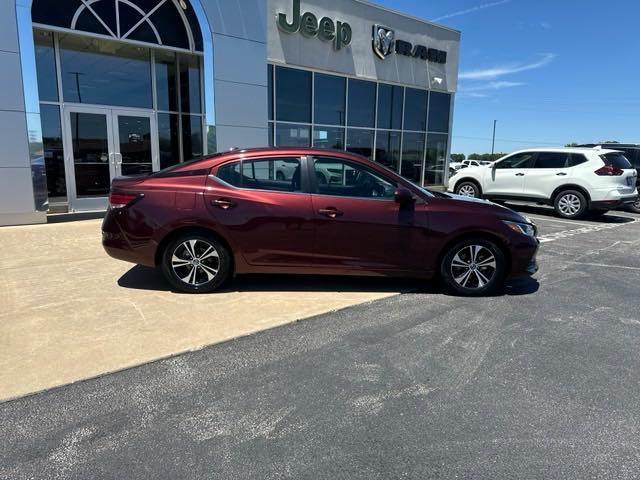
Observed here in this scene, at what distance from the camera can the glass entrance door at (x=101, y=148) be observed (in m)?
9.95

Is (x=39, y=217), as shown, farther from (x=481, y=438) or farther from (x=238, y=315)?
(x=481, y=438)

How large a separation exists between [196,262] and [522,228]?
12.2ft

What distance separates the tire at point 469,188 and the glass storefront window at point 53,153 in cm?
1066

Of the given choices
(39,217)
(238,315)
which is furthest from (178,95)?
(238,315)

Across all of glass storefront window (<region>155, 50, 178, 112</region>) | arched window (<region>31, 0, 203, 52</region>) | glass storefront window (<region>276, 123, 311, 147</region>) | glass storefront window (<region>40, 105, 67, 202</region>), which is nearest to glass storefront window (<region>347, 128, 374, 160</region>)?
glass storefront window (<region>276, 123, 311, 147</region>)

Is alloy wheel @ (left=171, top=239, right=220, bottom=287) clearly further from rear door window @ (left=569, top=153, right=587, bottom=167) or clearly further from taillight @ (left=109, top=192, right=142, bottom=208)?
rear door window @ (left=569, top=153, right=587, bottom=167)

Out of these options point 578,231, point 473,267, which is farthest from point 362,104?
point 473,267

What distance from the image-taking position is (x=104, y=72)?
10.4 m

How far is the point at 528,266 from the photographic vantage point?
5219 millimetres

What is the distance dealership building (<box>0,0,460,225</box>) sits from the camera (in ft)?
28.5

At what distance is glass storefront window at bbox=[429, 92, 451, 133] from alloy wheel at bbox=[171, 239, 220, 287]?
14.3 meters

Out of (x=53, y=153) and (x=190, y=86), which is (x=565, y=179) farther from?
(x=53, y=153)

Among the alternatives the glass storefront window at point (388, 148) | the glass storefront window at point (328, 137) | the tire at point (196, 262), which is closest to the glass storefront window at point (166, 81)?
the glass storefront window at point (328, 137)

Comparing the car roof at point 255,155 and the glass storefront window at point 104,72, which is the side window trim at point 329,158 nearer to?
the car roof at point 255,155
